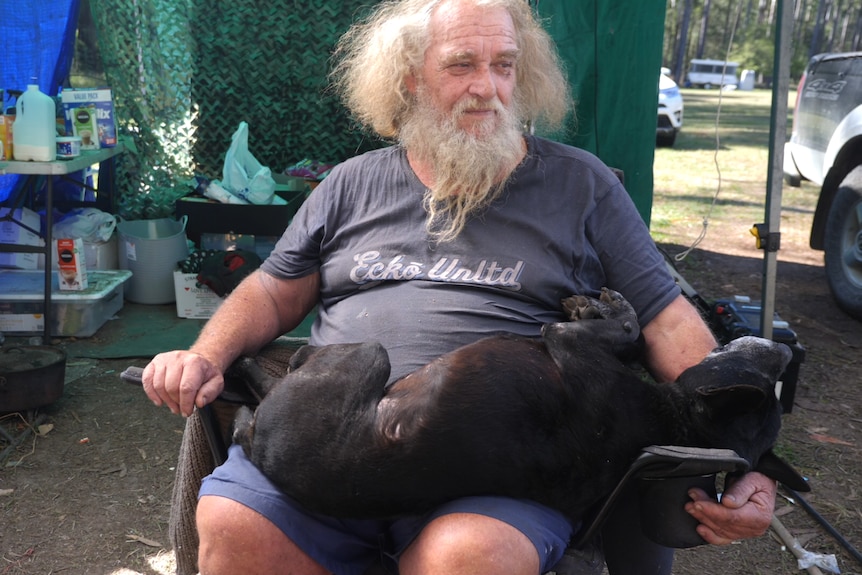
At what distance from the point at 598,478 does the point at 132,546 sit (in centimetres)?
181

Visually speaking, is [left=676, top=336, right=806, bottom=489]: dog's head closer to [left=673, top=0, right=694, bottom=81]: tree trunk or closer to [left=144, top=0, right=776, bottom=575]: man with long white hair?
[left=144, top=0, right=776, bottom=575]: man with long white hair

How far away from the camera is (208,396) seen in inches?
75.5

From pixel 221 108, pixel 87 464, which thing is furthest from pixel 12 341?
pixel 221 108

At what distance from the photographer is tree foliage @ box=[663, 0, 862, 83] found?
32062 millimetres

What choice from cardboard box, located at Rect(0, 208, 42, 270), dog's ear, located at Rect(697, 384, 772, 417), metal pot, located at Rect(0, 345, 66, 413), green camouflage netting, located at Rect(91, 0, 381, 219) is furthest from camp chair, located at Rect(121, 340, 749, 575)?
green camouflage netting, located at Rect(91, 0, 381, 219)

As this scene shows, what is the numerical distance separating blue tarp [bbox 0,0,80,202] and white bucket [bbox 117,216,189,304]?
0.72 metres

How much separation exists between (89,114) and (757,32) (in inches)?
1328

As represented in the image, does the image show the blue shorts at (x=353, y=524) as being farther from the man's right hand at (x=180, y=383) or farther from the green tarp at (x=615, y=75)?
the green tarp at (x=615, y=75)

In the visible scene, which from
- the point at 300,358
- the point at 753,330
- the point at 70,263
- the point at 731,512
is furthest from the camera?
the point at 70,263

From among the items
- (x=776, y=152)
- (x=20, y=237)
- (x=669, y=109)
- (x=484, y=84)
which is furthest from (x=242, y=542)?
(x=669, y=109)

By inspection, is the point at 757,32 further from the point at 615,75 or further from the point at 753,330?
the point at 753,330

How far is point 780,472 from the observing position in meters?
1.76

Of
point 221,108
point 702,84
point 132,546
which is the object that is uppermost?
point 702,84

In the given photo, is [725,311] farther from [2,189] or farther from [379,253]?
[2,189]
